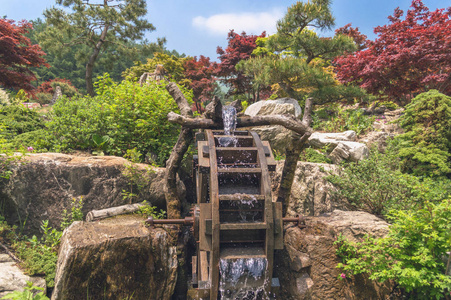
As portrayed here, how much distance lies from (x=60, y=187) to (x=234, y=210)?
285cm

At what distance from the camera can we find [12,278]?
306 cm

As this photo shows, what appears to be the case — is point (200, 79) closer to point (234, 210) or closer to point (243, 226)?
point (234, 210)

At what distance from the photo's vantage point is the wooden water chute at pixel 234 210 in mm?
3193

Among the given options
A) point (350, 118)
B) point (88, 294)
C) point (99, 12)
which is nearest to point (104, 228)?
point (88, 294)

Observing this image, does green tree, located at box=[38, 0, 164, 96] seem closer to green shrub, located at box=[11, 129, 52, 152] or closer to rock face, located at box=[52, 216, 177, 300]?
green shrub, located at box=[11, 129, 52, 152]

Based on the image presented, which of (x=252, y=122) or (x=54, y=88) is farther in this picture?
(x=54, y=88)

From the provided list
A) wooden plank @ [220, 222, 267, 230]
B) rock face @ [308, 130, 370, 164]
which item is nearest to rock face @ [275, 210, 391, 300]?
wooden plank @ [220, 222, 267, 230]

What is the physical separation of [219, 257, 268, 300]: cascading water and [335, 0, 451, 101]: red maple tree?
7.08 metres

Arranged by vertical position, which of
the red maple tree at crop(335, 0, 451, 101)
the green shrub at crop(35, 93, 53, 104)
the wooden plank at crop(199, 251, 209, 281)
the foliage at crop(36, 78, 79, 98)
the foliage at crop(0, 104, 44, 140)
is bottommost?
the wooden plank at crop(199, 251, 209, 281)

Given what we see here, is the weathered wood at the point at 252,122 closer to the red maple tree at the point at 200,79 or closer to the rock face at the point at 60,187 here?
the rock face at the point at 60,187

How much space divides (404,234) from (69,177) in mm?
4808

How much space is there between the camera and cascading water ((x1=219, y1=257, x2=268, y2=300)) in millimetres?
3150

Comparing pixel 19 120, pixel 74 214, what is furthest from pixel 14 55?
pixel 74 214

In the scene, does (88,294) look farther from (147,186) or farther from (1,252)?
(147,186)
